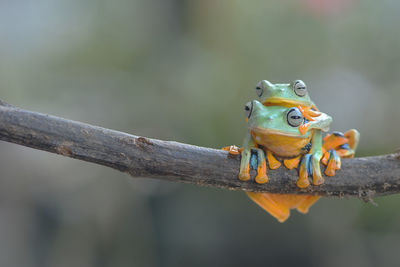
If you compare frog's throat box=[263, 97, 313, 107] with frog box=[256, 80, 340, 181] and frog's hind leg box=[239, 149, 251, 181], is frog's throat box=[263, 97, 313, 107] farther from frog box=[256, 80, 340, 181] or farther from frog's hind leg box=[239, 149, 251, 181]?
frog's hind leg box=[239, 149, 251, 181]

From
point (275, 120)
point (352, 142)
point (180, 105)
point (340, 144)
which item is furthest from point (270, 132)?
point (180, 105)

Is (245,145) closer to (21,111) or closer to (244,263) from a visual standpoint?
(21,111)

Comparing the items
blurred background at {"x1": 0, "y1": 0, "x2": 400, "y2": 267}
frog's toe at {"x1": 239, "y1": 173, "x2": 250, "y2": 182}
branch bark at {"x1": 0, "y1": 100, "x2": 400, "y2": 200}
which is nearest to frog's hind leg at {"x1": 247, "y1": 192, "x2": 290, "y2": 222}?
branch bark at {"x1": 0, "y1": 100, "x2": 400, "y2": 200}

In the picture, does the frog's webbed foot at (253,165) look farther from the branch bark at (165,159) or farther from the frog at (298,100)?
the frog at (298,100)

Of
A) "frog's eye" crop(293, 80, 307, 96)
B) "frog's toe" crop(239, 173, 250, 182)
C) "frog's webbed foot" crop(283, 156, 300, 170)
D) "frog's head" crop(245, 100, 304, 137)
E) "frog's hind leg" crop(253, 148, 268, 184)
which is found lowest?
"frog's toe" crop(239, 173, 250, 182)

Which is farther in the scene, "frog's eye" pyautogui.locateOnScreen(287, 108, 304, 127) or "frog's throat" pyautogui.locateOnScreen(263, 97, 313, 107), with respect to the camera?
"frog's throat" pyautogui.locateOnScreen(263, 97, 313, 107)

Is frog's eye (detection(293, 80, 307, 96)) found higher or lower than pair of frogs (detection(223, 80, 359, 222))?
higher

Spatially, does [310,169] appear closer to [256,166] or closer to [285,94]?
[256,166]
